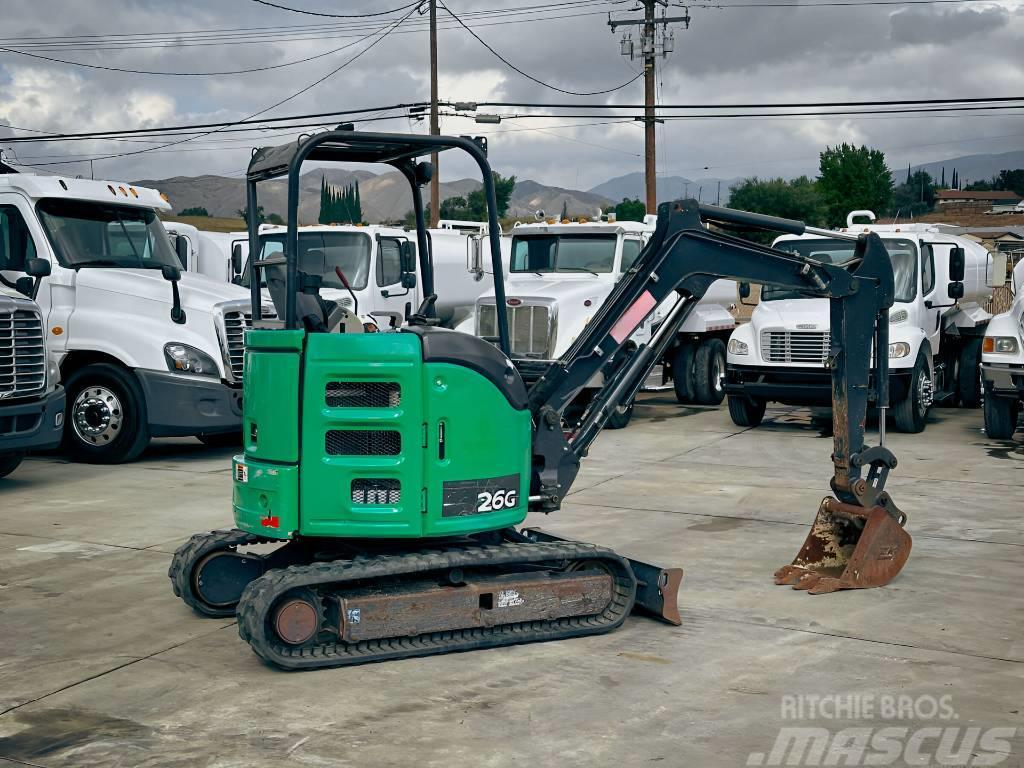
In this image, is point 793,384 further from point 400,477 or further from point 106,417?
point 400,477

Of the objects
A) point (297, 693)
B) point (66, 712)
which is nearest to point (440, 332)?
point (297, 693)

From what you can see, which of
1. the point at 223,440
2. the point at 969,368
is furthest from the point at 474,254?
the point at 969,368

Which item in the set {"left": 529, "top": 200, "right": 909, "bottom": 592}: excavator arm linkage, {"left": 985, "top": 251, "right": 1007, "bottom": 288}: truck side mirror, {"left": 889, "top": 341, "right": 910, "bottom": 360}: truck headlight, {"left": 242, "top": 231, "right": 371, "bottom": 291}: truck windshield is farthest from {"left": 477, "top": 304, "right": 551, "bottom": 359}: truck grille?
{"left": 529, "top": 200, "right": 909, "bottom": 592}: excavator arm linkage

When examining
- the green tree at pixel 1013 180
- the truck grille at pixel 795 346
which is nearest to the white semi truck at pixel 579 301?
the truck grille at pixel 795 346

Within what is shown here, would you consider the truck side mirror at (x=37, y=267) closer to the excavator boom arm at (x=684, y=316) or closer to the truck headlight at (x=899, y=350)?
the excavator boom arm at (x=684, y=316)

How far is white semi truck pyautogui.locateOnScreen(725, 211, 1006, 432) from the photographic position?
1513cm

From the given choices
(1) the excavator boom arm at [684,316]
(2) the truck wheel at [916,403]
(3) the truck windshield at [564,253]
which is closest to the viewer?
(1) the excavator boom arm at [684,316]

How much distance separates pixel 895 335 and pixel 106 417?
9357mm

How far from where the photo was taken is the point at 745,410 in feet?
53.4

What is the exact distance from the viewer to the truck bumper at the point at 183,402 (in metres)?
12.9

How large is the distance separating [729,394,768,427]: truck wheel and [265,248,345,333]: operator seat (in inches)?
405

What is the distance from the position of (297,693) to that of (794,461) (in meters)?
8.52

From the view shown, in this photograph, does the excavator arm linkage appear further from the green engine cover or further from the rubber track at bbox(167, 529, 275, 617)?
the rubber track at bbox(167, 529, 275, 617)

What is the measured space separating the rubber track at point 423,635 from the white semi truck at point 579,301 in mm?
8794
